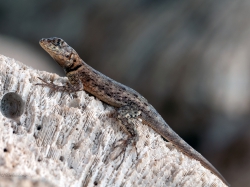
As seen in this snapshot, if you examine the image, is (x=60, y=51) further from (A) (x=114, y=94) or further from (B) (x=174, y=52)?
(B) (x=174, y=52)

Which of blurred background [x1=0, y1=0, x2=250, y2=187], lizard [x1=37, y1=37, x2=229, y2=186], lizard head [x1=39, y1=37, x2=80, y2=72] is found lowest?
lizard [x1=37, y1=37, x2=229, y2=186]

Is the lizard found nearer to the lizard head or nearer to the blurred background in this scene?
the lizard head

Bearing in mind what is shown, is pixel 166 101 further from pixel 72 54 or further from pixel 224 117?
pixel 72 54

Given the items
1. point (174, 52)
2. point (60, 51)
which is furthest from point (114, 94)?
point (174, 52)

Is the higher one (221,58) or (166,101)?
(221,58)

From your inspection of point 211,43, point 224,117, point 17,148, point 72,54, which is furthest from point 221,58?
point 17,148

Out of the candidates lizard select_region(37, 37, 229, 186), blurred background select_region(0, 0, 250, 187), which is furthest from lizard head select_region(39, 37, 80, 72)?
blurred background select_region(0, 0, 250, 187)

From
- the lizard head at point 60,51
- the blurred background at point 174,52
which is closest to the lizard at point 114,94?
the lizard head at point 60,51
